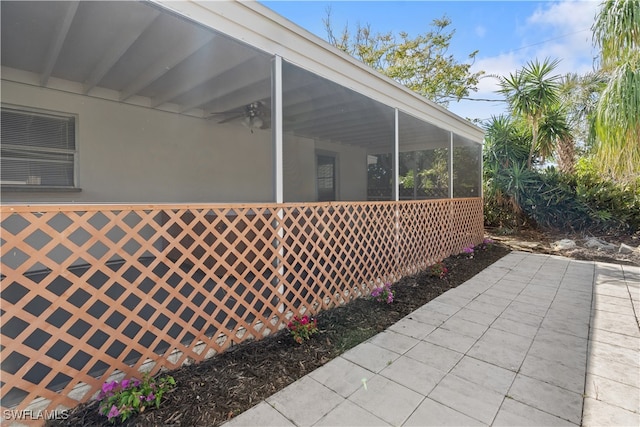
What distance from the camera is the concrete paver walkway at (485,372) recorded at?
1.68 meters

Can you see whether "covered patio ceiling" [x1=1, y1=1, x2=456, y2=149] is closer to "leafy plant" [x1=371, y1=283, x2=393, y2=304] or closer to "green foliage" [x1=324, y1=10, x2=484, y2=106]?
"leafy plant" [x1=371, y1=283, x2=393, y2=304]

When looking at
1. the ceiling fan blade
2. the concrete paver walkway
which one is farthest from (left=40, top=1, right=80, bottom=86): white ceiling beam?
the concrete paver walkway

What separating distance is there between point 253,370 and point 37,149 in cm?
400

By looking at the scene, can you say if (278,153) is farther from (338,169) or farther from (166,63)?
(338,169)

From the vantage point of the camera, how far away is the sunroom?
5.96 feet

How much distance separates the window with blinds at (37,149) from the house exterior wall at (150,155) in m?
0.11

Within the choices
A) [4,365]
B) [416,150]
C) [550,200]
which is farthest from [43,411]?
[550,200]

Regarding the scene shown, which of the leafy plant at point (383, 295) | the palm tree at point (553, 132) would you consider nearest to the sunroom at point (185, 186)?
the leafy plant at point (383, 295)

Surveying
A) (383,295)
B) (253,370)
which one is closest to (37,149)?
(253,370)

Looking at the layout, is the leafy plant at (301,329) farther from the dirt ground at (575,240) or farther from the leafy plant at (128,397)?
the dirt ground at (575,240)

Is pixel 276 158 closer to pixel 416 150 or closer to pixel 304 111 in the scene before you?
pixel 304 111

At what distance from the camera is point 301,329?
2.48 meters

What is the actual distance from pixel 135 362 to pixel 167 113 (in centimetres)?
410

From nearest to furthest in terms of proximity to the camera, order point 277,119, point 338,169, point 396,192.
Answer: point 277,119 → point 396,192 → point 338,169
